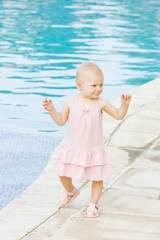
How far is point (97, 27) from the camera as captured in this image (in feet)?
60.9

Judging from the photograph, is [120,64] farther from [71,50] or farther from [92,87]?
[92,87]

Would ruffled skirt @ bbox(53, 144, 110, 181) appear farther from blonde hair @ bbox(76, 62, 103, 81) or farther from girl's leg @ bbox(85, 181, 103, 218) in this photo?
blonde hair @ bbox(76, 62, 103, 81)

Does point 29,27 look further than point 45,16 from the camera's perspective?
No

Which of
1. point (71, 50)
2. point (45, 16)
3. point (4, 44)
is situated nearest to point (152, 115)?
point (71, 50)

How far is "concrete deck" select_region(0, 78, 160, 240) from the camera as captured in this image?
156 inches

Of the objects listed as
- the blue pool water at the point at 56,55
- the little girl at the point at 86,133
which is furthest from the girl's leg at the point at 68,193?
the blue pool water at the point at 56,55

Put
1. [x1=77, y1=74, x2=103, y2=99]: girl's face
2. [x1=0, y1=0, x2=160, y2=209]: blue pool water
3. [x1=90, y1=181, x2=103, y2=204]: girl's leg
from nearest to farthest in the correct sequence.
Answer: [x1=77, y1=74, x2=103, y2=99]: girl's face → [x1=90, y1=181, x2=103, y2=204]: girl's leg → [x1=0, y1=0, x2=160, y2=209]: blue pool water

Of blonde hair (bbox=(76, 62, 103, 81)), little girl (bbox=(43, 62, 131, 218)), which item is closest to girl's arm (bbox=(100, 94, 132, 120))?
little girl (bbox=(43, 62, 131, 218))

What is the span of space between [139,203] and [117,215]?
→ 0.34 metres

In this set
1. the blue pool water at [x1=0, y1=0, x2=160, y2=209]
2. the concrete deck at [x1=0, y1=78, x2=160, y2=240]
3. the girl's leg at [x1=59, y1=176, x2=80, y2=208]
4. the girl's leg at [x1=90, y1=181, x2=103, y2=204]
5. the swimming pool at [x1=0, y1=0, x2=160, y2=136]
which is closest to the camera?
the concrete deck at [x1=0, y1=78, x2=160, y2=240]

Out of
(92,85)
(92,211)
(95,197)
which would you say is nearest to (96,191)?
(95,197)

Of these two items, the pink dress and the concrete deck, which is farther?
the pink dress

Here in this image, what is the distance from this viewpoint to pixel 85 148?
427 cm

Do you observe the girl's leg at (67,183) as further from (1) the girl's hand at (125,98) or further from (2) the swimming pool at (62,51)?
(2) the swimming pool at (62,51)
